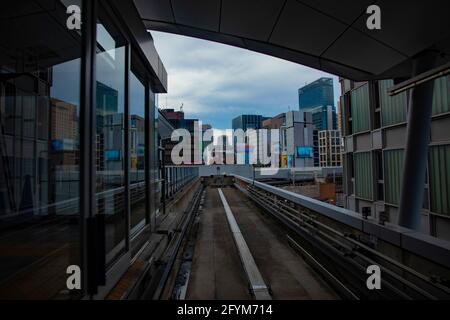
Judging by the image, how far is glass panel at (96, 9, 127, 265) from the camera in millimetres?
2586

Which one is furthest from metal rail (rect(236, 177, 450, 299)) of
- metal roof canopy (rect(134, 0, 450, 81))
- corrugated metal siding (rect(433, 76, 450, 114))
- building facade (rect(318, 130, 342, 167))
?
building facade (rect(318, 130, 342, 167))

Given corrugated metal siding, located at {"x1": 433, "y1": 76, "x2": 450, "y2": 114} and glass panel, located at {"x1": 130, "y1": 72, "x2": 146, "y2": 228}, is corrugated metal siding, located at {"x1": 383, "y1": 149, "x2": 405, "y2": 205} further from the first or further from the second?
glass panel, located at {"x1": 130, "y1": 72, "x2": 146, "y2": 228}

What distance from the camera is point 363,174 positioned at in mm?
12828

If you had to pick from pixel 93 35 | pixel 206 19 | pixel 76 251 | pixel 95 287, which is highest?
pixel 206 19

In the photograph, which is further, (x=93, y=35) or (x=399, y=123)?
(x=399, y=123)

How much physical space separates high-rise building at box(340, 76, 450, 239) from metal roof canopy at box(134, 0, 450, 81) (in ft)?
7.66

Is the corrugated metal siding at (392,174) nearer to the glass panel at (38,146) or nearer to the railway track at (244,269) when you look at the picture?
the railway track at (244,269)

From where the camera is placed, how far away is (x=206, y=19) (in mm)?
4207

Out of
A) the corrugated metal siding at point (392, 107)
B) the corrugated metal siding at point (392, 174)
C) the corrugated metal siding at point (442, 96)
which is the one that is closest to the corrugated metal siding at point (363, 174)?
the corrugated metal siding at point (392, 174)

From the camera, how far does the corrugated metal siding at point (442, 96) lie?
771 centimetres
